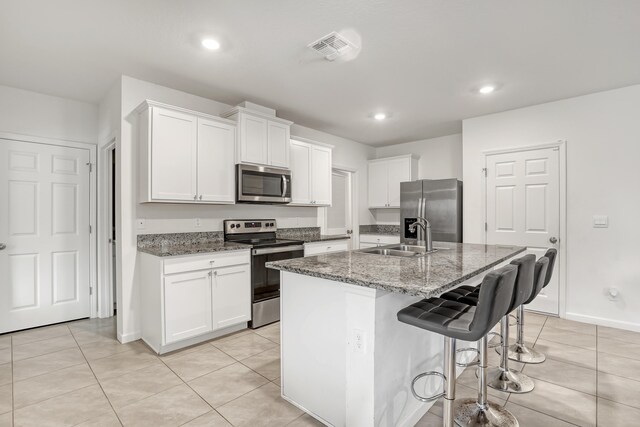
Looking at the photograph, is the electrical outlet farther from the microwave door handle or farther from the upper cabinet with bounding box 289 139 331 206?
the upper cabinet with bounding box 289 139 331 206

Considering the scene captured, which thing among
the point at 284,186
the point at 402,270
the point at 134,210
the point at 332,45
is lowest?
the point at 402,270

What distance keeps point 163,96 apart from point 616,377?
460 cm

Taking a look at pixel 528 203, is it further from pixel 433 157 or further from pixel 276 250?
pixel 276 250

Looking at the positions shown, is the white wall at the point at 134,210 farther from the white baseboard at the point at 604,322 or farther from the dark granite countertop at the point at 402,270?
the white baseboard at the point at 604,322

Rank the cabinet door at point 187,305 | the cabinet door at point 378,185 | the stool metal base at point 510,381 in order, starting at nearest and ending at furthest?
1. the stool metal base at point 510,381
2. the cabinet door at point 187,305
3. the cabinet door at point 378,185

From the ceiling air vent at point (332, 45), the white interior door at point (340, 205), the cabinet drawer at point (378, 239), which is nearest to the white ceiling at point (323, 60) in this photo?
the ceiling air vent at point (332, 45)

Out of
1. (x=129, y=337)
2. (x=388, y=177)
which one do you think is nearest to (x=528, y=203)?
(x=388, y=177)

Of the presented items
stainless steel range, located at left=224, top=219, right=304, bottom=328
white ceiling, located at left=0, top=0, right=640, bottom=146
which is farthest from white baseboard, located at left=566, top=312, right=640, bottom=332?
stainless steel range, located at left=224, top=219, right=304, bottom=328

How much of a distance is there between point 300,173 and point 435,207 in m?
2.04

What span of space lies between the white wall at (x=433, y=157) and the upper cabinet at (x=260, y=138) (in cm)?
276

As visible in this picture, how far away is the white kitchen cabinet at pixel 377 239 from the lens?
5.44 metres

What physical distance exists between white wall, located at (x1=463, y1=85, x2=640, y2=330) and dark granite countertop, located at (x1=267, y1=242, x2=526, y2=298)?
1.98 meters

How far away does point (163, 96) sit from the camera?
3.24 metres

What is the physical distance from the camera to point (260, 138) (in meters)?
3.67
